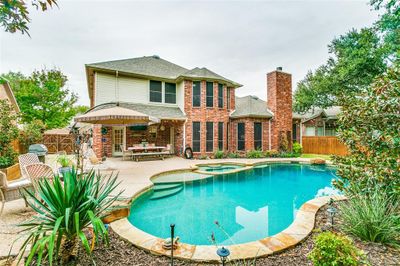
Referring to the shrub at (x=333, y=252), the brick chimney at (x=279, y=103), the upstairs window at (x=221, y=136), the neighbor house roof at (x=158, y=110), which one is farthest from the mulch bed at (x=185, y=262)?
the brick chimney at (x=279, y=103)

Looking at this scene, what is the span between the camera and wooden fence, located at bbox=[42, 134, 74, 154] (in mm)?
19641

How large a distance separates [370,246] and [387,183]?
1399mm

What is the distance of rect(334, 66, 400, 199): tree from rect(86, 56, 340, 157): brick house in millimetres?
11183

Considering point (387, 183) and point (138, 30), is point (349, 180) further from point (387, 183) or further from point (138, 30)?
point (138, 30)

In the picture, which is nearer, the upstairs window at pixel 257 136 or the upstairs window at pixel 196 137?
the upstairs window at pixel 196 137

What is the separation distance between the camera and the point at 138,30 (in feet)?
42.9

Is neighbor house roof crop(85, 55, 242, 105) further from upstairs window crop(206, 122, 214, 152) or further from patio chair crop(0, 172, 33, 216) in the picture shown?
patio chair crop(0, 172, 33, 216)

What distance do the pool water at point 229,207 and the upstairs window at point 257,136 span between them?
247 inches

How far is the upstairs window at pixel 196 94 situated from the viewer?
1509cm

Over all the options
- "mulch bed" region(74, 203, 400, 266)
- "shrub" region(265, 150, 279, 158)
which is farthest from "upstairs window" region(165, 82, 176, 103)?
"mulch bed" region(74, 203, 400, 266)

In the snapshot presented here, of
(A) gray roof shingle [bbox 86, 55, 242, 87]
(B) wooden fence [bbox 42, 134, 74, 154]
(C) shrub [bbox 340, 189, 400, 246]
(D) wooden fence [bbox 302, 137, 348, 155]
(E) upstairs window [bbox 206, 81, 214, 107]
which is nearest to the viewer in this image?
(C) shrub [bbox 340, 189, 400, 246]

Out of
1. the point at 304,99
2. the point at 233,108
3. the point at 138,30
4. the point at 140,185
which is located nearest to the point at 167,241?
the point at 140,185

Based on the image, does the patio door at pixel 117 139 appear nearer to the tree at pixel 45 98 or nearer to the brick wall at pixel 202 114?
the brick wall at pixel 202 114

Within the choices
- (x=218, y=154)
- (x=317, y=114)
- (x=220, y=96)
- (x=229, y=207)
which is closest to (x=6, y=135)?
(x=229, y=207)
